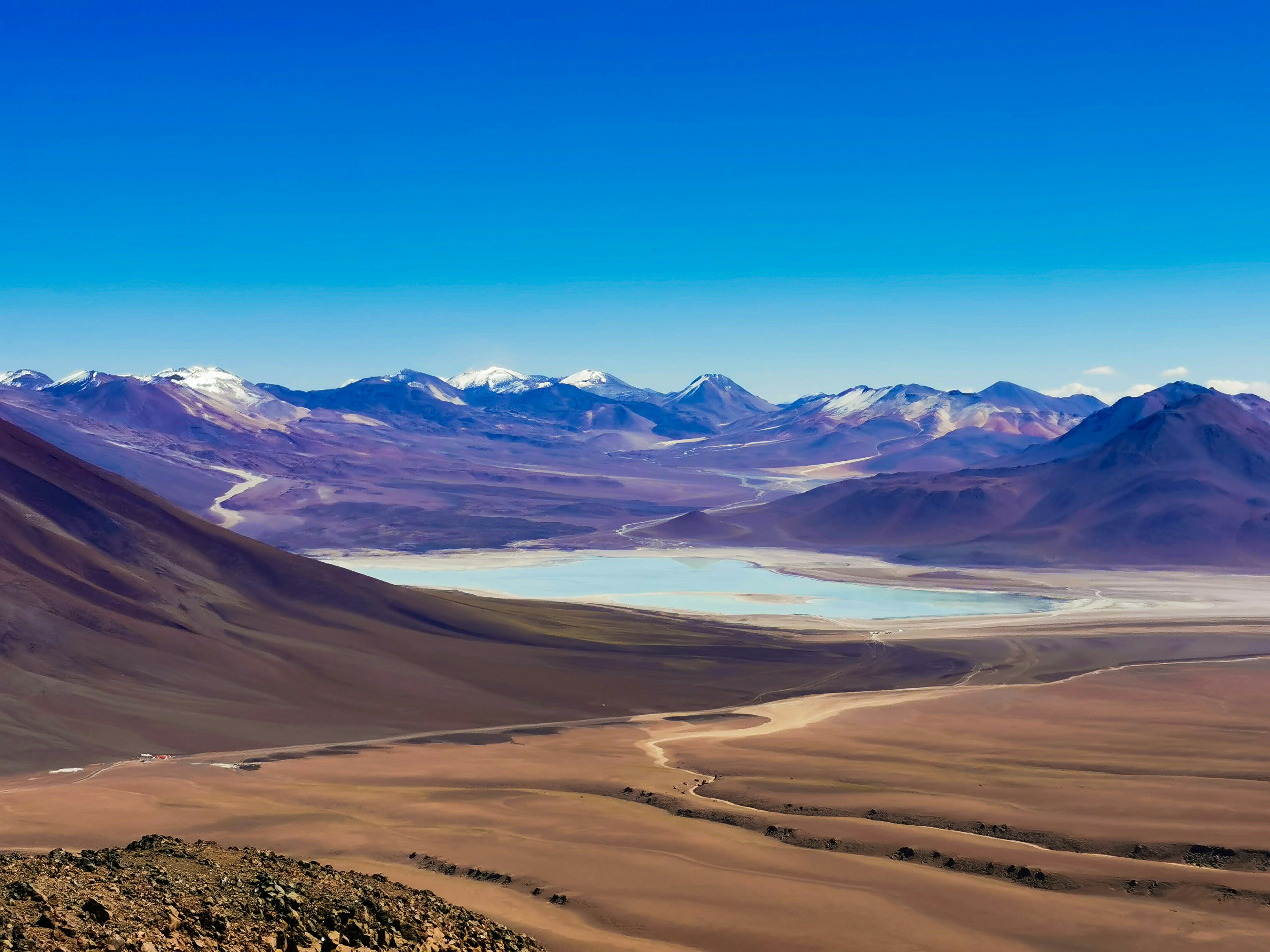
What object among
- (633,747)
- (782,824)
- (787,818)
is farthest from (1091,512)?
(782,824)

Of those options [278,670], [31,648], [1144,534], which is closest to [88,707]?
[31,648]

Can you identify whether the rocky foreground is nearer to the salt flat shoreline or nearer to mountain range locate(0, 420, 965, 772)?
mountain range locate(0, 420, 965, 772)

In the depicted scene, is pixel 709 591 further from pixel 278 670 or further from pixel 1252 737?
pixel 1252 737

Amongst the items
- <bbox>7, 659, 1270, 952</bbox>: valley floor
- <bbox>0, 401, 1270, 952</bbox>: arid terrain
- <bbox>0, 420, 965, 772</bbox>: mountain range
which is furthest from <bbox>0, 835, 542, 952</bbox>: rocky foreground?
<bbox>0, 420, 965, 772</bbox>: mountain range

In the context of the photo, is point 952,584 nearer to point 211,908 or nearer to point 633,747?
point 633,747

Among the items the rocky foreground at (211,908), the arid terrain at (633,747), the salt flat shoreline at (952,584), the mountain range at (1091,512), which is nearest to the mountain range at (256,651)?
the arid terrain at (633,747)

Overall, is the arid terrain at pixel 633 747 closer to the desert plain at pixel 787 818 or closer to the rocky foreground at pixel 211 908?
the desert plain at pixel 787 818
